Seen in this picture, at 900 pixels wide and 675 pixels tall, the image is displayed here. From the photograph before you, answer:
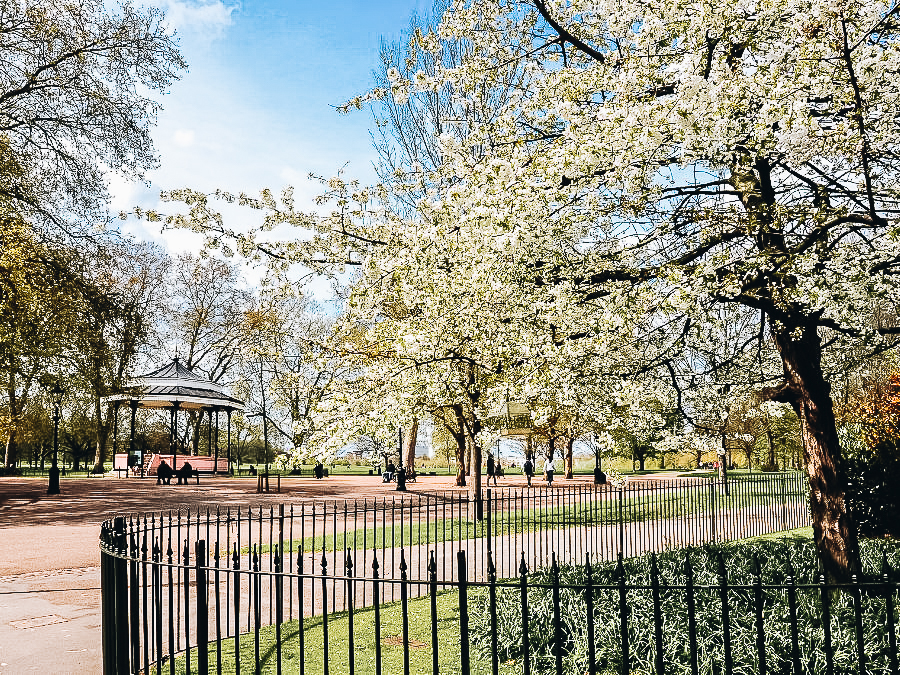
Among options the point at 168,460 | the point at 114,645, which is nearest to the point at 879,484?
the point at 114,645

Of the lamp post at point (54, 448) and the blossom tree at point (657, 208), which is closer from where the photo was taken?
the blossom tree at point (657, 208)

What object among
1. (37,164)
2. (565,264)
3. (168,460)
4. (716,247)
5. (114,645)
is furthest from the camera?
(168,460)

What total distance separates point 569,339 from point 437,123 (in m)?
11.1

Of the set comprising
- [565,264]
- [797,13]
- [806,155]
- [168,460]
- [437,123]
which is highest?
[437,123]

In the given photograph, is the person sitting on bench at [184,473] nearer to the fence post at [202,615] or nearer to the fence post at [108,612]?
the fence post at [108,612]

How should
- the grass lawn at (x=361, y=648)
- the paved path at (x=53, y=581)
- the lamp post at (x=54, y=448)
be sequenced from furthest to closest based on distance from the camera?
1. the lamp post at (x=54, y=448)
2. the paved path at (x=53, y=581)
3. the grass lawn at (x=361, y=648)

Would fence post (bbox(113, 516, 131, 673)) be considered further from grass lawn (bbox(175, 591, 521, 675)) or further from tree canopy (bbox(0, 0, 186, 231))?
tree canopy (bbox(0, 0, 186, 231))

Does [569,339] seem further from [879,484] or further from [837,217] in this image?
[879,484]

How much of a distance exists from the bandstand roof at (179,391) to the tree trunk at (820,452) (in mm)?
31146

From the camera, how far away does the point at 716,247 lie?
733 centimetres

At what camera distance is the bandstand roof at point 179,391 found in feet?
114

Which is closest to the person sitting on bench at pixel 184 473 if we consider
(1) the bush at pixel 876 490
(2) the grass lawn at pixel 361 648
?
(2) the grass lawn at pixel 361 648

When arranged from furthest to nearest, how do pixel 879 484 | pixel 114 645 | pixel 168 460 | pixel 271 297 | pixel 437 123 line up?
pixel 168 460 → pixel 437 123 → pixel 879 484 → pixel 271 297 → pixel 114 645

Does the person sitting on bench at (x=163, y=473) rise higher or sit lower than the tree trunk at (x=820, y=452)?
lower
